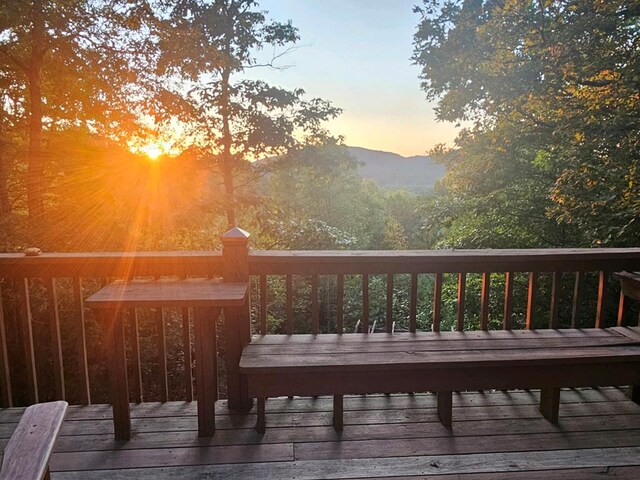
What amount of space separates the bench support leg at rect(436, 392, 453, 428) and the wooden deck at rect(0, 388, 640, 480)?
1.4 inches

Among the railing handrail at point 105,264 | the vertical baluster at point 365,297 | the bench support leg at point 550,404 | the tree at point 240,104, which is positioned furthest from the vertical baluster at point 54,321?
the tree at point 240,104

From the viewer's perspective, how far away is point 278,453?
6.12 ft

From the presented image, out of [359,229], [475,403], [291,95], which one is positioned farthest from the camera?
[359,229]

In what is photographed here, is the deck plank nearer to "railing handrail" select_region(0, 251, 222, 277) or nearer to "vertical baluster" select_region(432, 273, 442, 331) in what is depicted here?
"vertical baluster" select_region(432, 273, 442, 331)

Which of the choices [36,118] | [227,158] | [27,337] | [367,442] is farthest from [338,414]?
[227,158]

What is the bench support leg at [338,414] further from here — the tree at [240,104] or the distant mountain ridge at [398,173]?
the distant mountain ridge at [398,173]

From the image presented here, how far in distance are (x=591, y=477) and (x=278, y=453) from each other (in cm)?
138

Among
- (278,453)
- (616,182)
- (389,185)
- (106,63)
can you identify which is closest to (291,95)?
(106,63)

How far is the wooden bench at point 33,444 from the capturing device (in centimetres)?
76

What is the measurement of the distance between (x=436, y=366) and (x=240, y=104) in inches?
373

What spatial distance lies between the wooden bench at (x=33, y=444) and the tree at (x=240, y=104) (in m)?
8.84

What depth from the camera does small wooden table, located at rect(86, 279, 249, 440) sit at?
1.80 m

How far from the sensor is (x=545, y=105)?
246 inches

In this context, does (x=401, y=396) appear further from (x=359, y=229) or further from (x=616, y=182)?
(x=359, y=229)
